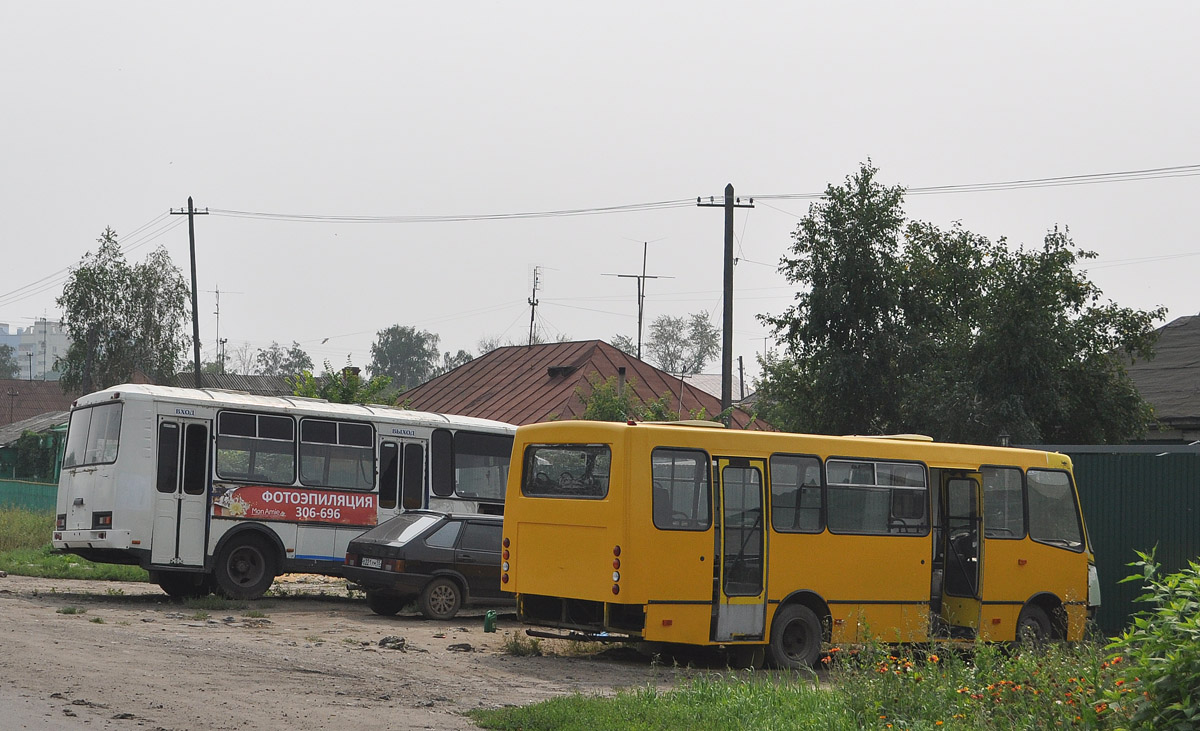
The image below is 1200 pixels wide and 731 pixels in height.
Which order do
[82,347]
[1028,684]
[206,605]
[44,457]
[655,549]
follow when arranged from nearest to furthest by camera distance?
[1028,684], [655,549], [206,605], [44,457], [82,347]

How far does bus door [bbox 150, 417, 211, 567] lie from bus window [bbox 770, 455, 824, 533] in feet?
30.1

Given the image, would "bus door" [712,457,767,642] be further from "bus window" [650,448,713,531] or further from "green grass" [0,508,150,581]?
"green grass" [0,508,150,581]

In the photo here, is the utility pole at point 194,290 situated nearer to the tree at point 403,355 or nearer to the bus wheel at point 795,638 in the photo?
the bus wheel at point 795,638

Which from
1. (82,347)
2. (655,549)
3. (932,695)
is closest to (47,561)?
(655,549)

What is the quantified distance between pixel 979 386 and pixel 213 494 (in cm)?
1319

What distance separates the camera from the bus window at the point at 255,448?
748 inches

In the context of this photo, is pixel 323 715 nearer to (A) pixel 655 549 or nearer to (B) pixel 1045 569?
(A) pixel 655 549

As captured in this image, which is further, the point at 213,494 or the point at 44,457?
the point at 44,457

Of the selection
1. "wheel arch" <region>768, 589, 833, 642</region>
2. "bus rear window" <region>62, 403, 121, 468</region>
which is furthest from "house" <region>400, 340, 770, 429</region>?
"wheel arch" <region>768, 589, 833, 642</region>

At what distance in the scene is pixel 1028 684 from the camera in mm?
8109

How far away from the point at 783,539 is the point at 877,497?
167 cm

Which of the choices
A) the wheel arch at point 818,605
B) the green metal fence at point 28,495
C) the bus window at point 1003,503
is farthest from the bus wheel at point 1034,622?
the green metal fence at point 28,495

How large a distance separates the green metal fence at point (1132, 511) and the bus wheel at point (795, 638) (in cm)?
563

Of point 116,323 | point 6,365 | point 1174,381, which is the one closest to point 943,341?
point 1174,381
